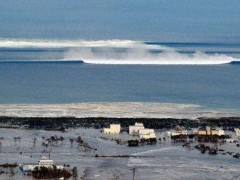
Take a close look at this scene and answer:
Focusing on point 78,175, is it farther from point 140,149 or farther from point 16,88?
point 16,88

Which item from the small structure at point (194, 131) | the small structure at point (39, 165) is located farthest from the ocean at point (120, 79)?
the small structure at point (39, 165)

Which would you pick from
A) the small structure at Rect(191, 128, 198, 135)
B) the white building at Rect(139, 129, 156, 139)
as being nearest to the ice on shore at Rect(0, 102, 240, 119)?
the small structure at Rect(191, 128, 198, 135)

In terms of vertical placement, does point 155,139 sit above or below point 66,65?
below

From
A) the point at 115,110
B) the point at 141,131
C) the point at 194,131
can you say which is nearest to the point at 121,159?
the point at 141,131

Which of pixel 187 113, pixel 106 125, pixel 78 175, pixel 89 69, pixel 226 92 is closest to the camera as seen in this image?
pixel 78 175

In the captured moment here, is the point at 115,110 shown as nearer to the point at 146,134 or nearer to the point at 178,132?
the point at 178,132

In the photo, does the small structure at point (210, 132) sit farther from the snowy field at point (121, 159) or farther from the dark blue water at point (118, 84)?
the dark blue water at point (118, 84)

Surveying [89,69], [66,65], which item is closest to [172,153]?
[89,69]
